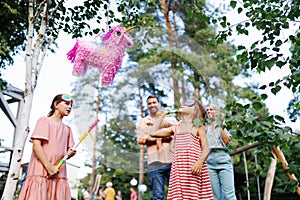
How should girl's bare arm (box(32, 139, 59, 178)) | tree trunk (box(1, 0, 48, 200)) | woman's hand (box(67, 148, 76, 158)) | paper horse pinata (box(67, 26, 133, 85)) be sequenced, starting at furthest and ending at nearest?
1. paper horse pinata (box(67, 26, 133, 85))
2. woman's hand (box(67, 148, 76, 158))
3. girl's bare arm (box(32, 139, 59, 178))
4. tree trunk (box(1, 0, 48, 200))

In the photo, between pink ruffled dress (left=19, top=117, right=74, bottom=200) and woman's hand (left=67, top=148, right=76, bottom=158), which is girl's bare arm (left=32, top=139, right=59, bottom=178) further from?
woman's hand (left=67, top=148, right=76, bottom=158)

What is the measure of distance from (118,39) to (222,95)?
956mm

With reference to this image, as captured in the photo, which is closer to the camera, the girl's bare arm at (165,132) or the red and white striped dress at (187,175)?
the red and white striped dress at (187,175)

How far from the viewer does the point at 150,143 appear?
311 centimetres

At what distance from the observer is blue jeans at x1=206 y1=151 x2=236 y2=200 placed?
125 inches

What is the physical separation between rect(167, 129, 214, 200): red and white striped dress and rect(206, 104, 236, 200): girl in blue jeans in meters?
0.31

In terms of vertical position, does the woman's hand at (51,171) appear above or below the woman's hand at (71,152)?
below

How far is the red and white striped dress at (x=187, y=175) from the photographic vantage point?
2.73 metres

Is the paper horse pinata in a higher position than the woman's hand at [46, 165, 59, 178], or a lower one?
higher

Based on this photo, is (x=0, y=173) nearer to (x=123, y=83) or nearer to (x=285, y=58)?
(x=123, y=83)

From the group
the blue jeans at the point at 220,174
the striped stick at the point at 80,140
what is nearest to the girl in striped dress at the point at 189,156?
the blue jeans at the point at 220,174

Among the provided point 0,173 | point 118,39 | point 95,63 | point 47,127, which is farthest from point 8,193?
point 0,173

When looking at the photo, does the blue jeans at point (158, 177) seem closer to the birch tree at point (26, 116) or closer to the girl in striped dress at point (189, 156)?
the girl in striped dress at point (189, 156)

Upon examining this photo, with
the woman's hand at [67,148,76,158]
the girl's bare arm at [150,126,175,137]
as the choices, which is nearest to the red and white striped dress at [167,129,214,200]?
the girl's bare arm at [150,126,175,137]
